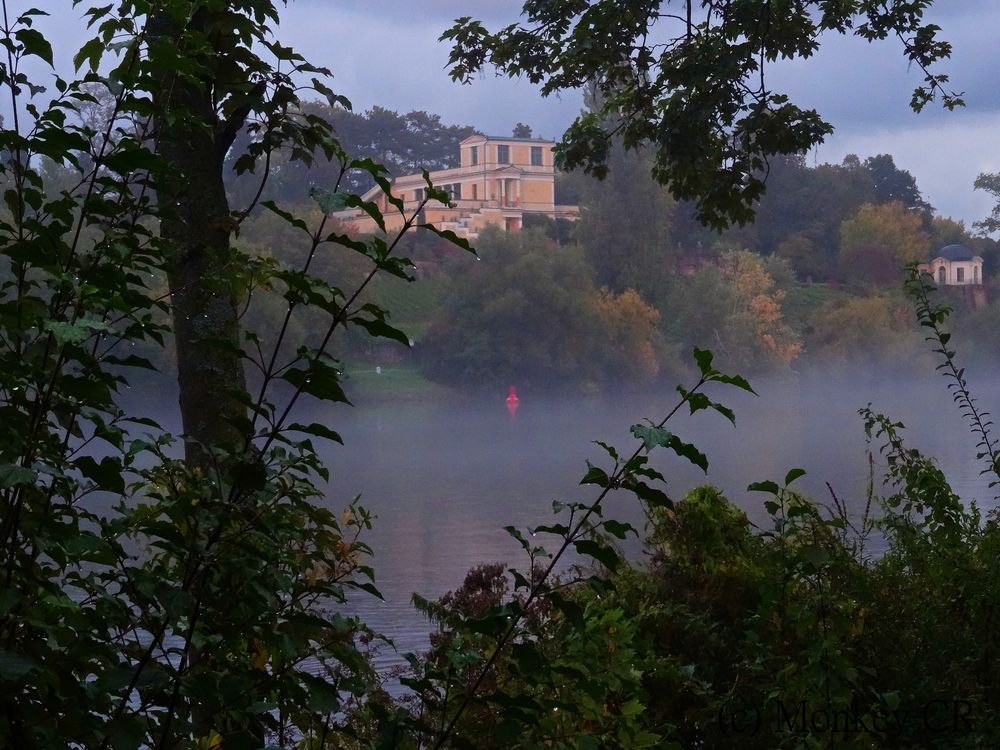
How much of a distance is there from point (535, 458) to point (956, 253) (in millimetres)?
38270

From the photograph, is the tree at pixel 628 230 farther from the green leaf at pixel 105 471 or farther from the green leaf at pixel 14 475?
the green leaf at pixel 14 475

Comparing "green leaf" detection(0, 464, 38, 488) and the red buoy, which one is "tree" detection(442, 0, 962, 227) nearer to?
"green leaf" detection(0, 464, 38, 488)

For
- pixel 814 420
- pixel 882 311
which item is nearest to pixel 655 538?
pixel 814 420

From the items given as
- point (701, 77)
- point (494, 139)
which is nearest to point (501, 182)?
point (494, 139)

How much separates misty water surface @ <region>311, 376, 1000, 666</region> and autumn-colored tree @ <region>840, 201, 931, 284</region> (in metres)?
7.39

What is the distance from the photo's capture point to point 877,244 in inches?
2419

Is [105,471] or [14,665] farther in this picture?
[105,471]

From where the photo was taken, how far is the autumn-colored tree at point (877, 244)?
61438 mm

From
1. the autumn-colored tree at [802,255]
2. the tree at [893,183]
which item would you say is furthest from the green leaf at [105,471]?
the tree at [893,183]

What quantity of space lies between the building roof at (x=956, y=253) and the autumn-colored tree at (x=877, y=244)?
3.04ft

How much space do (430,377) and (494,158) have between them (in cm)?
2648

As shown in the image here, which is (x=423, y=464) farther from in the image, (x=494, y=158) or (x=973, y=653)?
(x=494, y=158)

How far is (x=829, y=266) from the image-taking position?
215 ft

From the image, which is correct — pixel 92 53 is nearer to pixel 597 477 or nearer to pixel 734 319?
pixel 597 477
